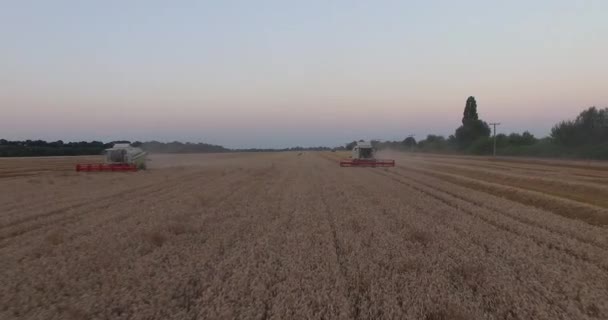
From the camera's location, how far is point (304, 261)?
8656 mm

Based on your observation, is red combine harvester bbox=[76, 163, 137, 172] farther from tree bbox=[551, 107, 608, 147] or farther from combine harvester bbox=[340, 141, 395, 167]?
tree bbox=[551, 107, 608, 147]

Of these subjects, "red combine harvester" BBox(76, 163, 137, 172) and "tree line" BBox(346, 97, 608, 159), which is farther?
"tree line" BBox(346, 97, 608, 159)

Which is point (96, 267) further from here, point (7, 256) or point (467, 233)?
Result: point (467, 233)

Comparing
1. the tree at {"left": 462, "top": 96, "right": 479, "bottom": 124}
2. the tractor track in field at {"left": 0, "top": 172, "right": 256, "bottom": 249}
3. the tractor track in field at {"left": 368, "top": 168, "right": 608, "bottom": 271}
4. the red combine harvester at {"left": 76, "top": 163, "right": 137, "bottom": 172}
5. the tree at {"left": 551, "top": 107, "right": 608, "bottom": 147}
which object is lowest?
the tractor track in field at {"left": 368, "top": 168, "right": 608, "bottom": 271}

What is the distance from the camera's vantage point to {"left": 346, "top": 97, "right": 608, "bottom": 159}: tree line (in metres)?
66.8

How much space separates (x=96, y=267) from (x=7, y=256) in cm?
227

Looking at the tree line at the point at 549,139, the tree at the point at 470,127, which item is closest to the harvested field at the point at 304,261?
the tree line at the point at 549,139

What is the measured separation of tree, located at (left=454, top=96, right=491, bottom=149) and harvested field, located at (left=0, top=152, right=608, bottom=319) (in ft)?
308

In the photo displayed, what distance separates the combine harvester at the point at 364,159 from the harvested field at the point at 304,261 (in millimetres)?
29270

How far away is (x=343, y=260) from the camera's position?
8758mm

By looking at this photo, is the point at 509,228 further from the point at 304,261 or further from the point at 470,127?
the point at 470,127

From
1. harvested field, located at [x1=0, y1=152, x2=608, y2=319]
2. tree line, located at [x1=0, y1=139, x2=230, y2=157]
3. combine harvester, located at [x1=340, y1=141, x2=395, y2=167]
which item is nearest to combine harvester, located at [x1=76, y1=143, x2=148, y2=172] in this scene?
combine harvester, located at [x1=340, y1=141, x2=395, y2=167]

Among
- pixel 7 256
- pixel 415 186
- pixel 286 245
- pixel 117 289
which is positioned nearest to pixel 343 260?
pixel 286 245

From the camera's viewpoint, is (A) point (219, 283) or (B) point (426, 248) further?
(B) point (426, 248)
